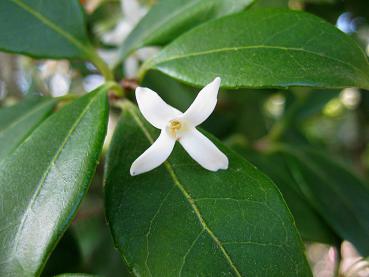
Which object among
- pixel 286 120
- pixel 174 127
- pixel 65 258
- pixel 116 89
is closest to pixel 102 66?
pixel 116 89

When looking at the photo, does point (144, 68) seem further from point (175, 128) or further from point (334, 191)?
point (334, 191)

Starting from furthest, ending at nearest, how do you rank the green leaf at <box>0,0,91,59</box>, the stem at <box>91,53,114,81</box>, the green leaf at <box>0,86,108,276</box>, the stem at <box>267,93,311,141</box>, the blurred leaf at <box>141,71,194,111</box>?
the stem at <box>267,93,311,141</box>, the blurred leaf at <box>141,71,194,111</box>, the stem at <box>91,53,114,81</box>, the green leaf at <box>0,0,91,59</box>, the green leaf at <box>0,86,108,276</box>

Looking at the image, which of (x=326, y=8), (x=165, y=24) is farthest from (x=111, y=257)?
(x=326, y=8)

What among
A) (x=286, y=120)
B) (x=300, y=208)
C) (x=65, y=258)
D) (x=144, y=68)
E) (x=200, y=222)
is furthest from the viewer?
(x=286, y=120)

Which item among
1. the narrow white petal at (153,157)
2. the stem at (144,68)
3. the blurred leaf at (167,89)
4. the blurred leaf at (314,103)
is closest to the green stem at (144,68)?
the stem at (144,68)

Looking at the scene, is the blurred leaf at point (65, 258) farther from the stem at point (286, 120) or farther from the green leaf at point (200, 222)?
the stem at point (286, 120)

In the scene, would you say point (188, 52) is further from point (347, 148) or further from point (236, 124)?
point (347, 148)

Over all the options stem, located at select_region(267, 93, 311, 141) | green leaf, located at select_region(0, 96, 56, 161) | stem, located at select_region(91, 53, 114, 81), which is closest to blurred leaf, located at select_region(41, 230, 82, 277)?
green leaf, located at select_region(0, 96, 56, 161)

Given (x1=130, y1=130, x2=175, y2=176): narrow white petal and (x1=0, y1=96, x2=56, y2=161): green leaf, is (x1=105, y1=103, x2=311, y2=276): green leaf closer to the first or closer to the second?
(x1=130, y1=130, x2=175, y2=176): narrow white petal
